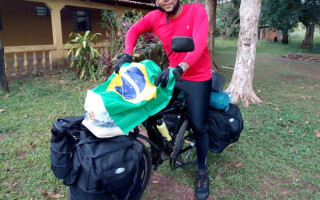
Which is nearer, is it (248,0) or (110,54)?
(248,0)

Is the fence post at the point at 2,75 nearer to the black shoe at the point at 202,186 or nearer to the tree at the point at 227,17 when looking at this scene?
the black shoe at the point at 202,186

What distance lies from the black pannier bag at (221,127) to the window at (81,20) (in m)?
12.5

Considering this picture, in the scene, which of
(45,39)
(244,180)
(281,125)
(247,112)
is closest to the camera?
(244,180)

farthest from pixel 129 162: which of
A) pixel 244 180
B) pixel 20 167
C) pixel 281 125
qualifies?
pixel 281 125

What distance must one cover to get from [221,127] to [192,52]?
105 centimetres

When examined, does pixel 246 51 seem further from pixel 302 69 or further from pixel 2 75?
pixel 302 69

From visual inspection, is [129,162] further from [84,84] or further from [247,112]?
[84,84]

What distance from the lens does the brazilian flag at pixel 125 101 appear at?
176 centimetres

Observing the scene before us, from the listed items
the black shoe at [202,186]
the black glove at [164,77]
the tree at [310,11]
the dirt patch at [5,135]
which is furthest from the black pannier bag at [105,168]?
the tree at [310,11]

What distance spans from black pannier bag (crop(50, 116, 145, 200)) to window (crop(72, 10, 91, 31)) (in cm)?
1287

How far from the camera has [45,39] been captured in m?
12.5

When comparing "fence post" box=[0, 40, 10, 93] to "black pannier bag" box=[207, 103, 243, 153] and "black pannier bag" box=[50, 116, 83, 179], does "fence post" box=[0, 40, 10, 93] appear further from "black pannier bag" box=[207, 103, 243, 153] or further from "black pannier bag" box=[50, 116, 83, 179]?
"black pannier bag" box=[207, 103, 243, 153]

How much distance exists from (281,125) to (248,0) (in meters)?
2.84

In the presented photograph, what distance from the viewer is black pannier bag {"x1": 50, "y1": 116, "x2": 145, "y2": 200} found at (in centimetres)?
171
